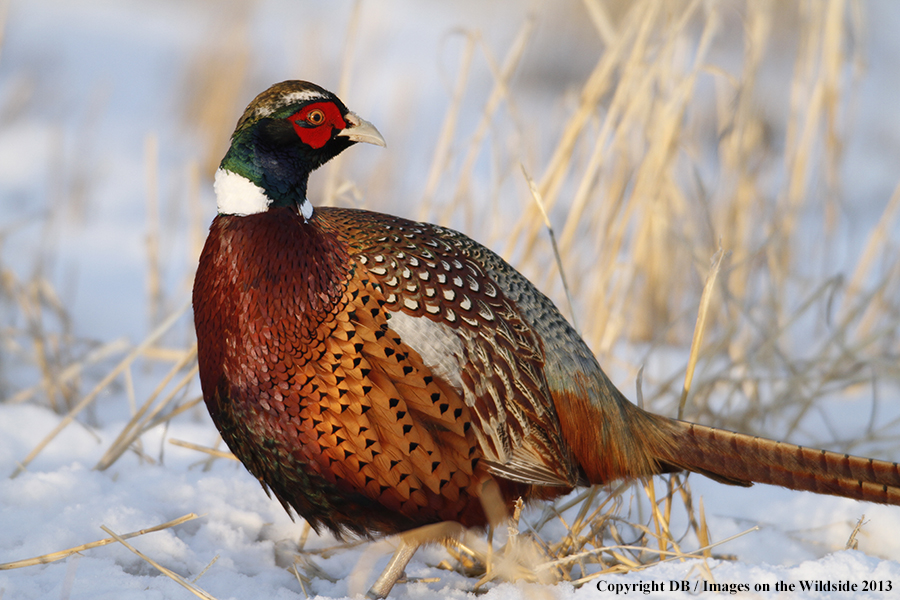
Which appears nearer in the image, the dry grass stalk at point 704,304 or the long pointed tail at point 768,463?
the long pointed tail at point 768,463

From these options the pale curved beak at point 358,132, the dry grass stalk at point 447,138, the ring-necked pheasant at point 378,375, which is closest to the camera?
the ring-necked pheasant at point 378,375

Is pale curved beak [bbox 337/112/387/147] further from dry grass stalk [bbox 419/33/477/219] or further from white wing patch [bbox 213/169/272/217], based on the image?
dry grass stalk [bbox 419/33/477/219]

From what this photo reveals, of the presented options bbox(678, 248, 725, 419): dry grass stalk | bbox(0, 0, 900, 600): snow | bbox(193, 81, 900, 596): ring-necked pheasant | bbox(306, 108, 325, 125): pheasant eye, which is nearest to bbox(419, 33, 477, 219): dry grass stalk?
bbox(0, 0, 900, 600): snow

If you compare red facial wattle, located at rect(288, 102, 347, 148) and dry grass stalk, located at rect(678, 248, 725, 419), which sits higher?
red facial wattle, located at rect(288, 102, 347, 148)

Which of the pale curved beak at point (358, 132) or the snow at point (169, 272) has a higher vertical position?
the pale curved beak at point (358, 132)

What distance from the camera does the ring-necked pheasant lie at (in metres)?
1.75

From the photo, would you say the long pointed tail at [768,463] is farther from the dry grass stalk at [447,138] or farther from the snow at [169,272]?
the dry grass stalk at [447,138]

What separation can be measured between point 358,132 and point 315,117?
13cm

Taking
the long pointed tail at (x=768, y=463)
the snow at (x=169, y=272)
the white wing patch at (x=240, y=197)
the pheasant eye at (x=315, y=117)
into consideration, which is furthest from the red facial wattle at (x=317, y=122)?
the long pointed tail at (x=768, y=463)

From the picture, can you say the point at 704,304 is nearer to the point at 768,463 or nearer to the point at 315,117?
the point at 768,463

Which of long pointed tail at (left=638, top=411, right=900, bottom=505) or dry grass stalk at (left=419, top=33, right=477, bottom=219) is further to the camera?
dry grass stalk at (left=419, top=33, right=477, bottom=219)

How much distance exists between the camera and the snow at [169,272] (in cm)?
184

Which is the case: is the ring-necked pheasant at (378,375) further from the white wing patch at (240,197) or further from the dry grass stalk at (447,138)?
the dry grass stalk at (447,138)

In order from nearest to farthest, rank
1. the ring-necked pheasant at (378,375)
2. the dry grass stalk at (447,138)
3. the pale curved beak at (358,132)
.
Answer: the ring-necked pheasant at (378,375)
the pale curved beak at (358,132)
the dry grass stalk at (447,138)
